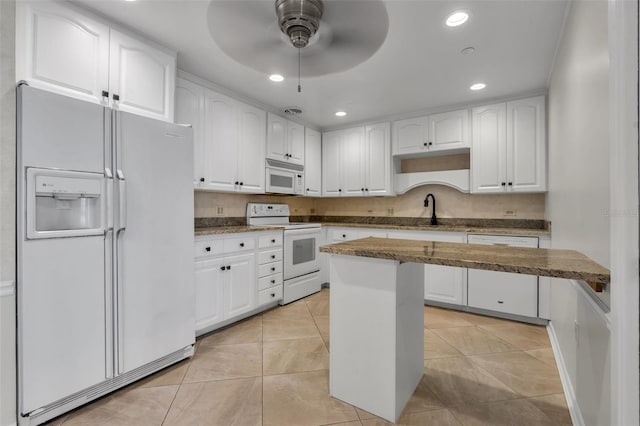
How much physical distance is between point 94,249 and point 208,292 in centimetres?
106

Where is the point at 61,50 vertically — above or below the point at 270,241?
above

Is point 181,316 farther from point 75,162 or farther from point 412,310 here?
point 412,310

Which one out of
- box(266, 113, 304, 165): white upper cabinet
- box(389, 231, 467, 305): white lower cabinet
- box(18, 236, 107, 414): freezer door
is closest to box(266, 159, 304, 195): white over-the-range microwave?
box(266, 113, 304, 165): white upper cabinet

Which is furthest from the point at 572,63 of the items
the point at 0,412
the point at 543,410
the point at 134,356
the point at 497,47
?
the point at 0,412

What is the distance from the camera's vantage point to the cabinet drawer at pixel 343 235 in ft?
12.7

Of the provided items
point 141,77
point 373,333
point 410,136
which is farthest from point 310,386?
point 410,136

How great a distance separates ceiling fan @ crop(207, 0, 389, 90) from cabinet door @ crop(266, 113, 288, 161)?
1.65 m

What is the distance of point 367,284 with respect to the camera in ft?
5.13

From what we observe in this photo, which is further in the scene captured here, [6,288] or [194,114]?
[194,114]

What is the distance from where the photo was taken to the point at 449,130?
3.42 metres

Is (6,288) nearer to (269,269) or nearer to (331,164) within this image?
(269,269)

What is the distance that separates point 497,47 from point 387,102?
128 centimetres

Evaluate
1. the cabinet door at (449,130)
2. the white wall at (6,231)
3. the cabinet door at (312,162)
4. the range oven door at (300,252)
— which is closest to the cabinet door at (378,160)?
the cabinet door at (449,130)

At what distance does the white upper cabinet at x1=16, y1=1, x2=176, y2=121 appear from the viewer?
1.55 m
